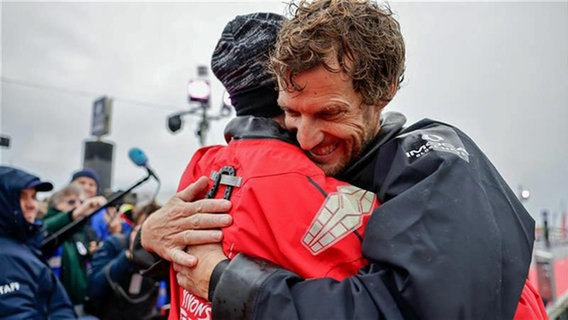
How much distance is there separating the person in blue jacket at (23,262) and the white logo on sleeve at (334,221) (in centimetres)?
248

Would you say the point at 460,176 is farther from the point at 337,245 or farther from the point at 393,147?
the point at 337,245

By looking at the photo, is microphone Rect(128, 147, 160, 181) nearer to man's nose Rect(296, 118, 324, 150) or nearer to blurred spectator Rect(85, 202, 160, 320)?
blurred spectator Rect(85, 202, 160, 320)

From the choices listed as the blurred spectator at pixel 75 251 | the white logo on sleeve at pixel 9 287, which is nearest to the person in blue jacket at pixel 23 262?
the white logo on sleeve at pixel 9 287

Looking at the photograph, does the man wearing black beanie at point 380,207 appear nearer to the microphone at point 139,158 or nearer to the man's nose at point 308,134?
the man's nose at point 308,134

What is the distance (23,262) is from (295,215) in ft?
8.60

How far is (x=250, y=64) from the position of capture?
1.45 metres

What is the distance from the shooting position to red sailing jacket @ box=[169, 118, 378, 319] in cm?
106

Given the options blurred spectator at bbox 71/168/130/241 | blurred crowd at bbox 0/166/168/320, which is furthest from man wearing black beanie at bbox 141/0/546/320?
blurred spectator at bbox 71/168/130/241

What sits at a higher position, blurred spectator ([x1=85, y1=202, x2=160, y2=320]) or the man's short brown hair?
the man's short brown hair

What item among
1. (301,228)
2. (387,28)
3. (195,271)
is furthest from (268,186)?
(387,28)

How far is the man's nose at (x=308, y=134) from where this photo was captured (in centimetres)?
122

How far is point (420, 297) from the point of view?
91 centimetres

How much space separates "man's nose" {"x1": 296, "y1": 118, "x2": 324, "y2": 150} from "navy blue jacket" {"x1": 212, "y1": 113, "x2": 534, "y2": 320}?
0.22m

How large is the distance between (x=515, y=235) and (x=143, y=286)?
12.7 feet
